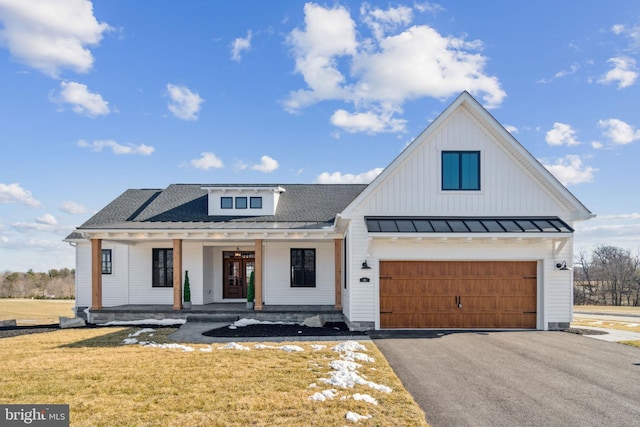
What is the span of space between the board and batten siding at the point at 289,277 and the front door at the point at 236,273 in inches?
51.1

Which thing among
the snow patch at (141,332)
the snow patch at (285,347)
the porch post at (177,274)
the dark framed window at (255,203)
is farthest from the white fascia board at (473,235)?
the snow patch at (141,332)

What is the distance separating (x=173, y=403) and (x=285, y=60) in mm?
15061

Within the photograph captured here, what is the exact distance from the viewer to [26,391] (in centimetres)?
656

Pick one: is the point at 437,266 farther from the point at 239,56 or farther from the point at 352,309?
the point at 239,56

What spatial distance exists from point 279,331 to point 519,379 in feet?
23.8

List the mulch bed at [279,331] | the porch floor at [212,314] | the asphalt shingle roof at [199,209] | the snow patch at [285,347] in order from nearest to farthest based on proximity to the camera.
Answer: the snow patch at [285,347] → the mulch bed at [279,331] → the porch floor at [212,314] → the asphalt shingle roof at [199,209]

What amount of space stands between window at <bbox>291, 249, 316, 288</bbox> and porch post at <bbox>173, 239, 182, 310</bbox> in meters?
4.60

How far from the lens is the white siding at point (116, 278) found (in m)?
17.7

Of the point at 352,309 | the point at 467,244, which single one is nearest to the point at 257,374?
the point at 352,309

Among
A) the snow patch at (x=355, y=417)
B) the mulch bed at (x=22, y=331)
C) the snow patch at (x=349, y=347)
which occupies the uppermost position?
the snow patch at (x=355, y=417)

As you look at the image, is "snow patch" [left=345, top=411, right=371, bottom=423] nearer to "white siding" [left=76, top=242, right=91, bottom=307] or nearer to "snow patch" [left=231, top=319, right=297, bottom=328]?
"snow patch" [left=231, top=319, right=297, bottom=328]

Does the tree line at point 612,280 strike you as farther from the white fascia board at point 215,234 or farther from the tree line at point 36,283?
the tree line at point 36,283

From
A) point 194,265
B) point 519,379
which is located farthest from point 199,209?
point 519,379

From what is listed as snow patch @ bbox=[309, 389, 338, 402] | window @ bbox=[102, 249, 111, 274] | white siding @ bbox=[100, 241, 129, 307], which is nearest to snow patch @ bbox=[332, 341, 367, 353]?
snow patch @ bbox=[309, 389, 338, 402]
